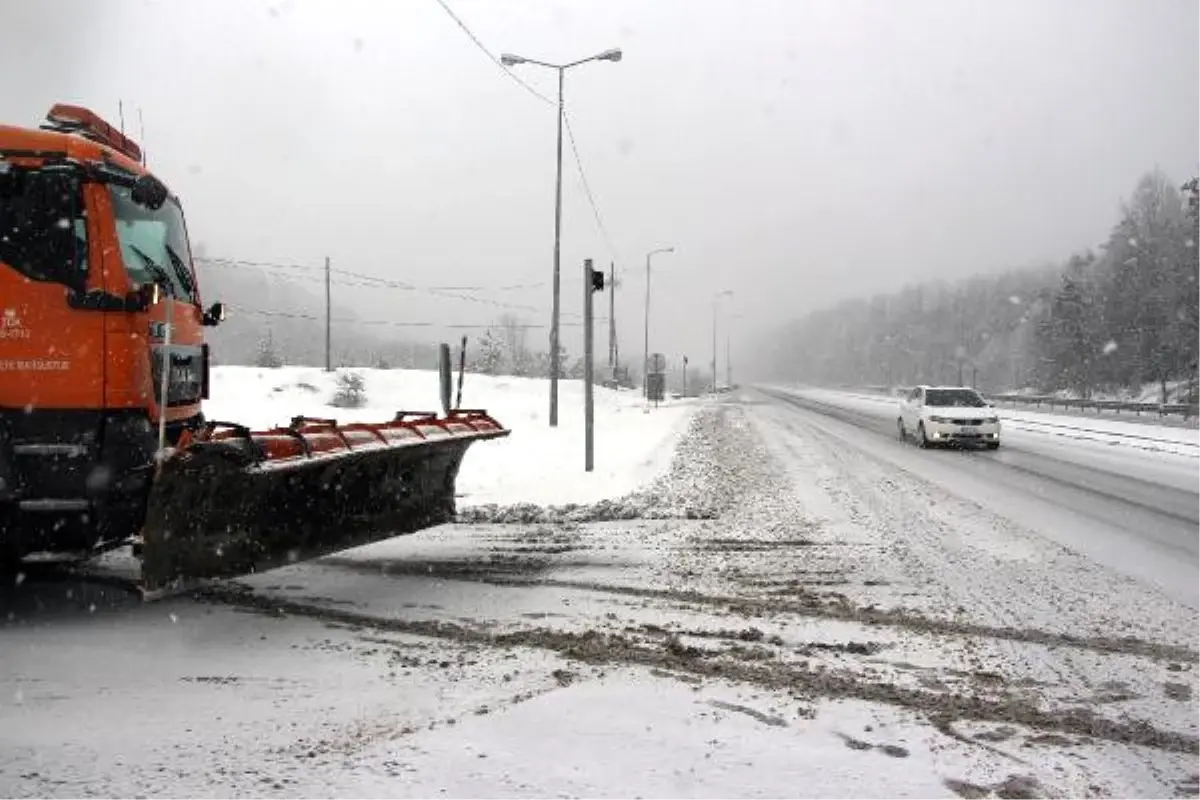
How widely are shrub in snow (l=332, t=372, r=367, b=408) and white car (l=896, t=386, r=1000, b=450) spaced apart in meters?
17.7

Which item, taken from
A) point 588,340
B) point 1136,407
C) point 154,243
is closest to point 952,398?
point 588,340

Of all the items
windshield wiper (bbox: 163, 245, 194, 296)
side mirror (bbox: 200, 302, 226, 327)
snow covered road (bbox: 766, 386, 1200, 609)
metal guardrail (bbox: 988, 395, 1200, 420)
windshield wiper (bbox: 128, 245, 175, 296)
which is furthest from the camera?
metal guardrail (bbox: 988, 395, 1200, 420)

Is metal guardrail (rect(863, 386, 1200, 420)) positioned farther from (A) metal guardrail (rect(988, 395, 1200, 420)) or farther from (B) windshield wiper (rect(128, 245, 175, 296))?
(B) windshield wiper (rect(128, 245, 175, 296))

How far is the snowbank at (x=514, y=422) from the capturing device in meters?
12.3

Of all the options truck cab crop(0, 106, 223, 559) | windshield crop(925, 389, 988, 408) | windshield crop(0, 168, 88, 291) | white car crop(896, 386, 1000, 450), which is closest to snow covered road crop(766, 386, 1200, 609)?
white car crop(896, 386, 1000, 450)

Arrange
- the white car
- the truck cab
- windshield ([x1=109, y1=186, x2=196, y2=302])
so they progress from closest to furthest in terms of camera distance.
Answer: the truck cab, windshield ([x1=109, y1=186, x2=196, y2=302]), the white car

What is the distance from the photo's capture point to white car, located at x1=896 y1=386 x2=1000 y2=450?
21.5 m

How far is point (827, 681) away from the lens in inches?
177

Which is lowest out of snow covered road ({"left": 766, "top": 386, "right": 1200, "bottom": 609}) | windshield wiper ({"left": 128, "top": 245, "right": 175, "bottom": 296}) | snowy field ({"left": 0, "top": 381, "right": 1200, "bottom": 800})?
snow covered road ({"left": 766, "top": 386, "right": 1200, "bottom": 609})

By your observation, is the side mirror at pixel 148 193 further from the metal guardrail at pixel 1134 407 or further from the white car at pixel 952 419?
the metal guardrail at pixel 1134 407

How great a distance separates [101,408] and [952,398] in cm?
2135

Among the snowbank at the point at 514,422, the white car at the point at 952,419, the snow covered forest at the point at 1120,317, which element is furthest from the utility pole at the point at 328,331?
the snow covered forest at the point at 1120,317

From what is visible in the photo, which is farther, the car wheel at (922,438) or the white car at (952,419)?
the car wheel at (922,438)

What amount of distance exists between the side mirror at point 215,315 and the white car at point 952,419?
59.8 feet
